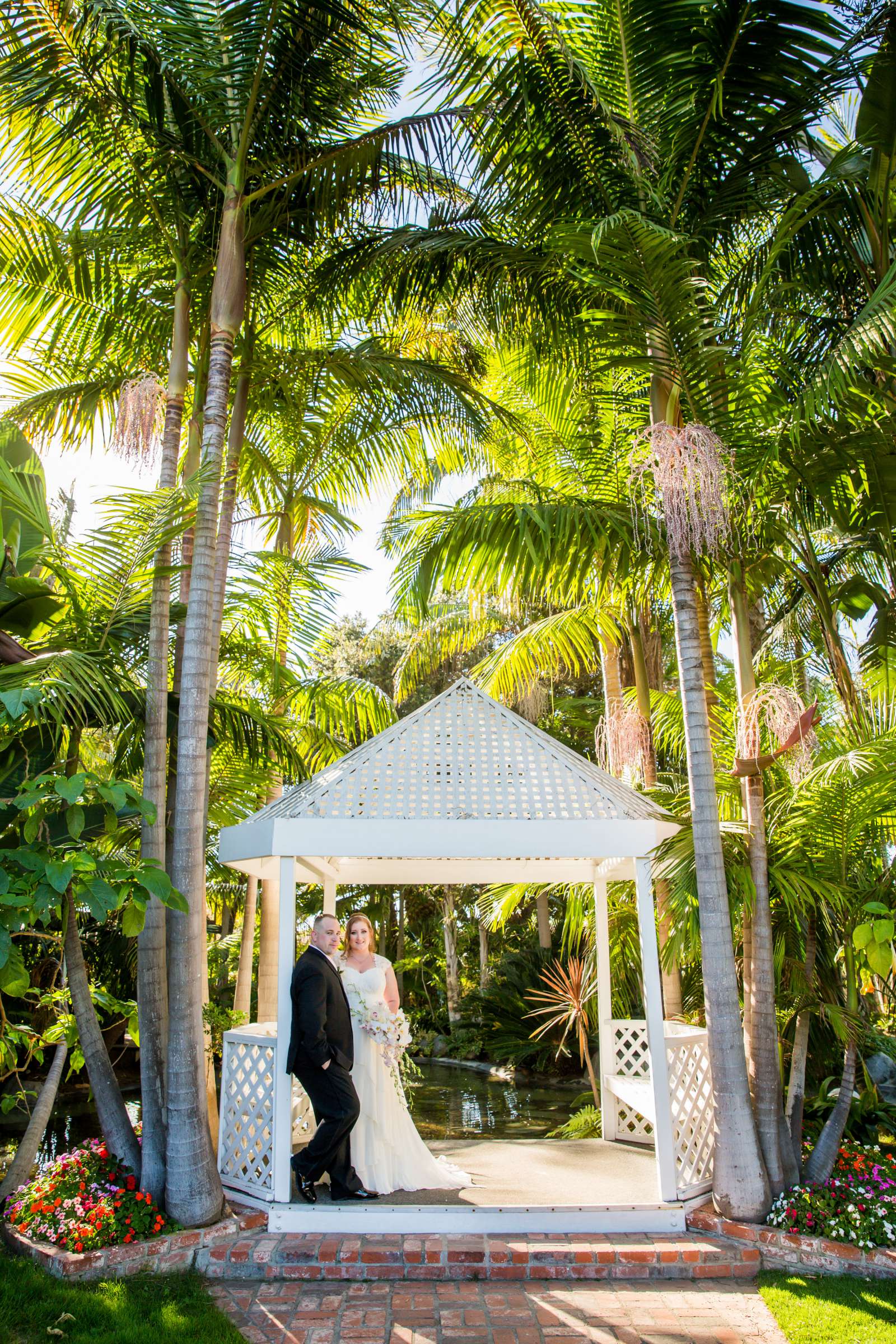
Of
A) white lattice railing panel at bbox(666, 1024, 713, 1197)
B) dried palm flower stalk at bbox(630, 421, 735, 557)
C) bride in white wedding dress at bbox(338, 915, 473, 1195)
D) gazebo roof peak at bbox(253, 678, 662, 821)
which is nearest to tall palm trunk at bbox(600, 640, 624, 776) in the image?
gazebo roof peak at bbox(253, 678, 662, 821)

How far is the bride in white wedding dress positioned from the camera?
634 cm

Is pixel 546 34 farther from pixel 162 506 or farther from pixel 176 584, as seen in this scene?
pixel 176 584

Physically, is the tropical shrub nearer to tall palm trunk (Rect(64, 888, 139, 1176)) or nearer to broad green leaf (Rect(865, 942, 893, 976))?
broad green leaf (Rect(865, 942, 893, 976))

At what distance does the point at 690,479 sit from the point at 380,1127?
15.9ft

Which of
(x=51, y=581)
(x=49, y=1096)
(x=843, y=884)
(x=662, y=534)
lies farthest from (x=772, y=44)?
(x=49, y=1096)

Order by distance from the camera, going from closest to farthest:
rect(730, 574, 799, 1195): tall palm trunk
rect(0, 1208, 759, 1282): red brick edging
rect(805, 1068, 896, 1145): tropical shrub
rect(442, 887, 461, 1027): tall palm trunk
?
rect(0, 1208, 759, 1282): red brick edging → rect(730, 574, 799, 1195): tall palm trunk → rect(805, 1068, 896, 1145): tropical shrub → rect(442, 887, 461, 1027): tall palm trunk

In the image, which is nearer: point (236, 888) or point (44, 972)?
point (44, 972)

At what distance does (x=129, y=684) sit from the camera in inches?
241

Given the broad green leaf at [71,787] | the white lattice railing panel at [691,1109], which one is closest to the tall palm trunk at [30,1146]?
the broad green leaf at [71,787]

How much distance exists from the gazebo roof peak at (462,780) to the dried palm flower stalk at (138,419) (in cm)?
269

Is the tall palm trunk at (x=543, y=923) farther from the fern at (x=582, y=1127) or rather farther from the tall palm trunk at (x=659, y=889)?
the tall palm trunk at (x=659, y=889)

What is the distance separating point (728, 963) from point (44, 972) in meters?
10.2

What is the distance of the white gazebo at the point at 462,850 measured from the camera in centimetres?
580

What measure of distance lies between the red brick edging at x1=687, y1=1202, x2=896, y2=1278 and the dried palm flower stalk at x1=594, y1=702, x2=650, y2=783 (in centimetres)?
397
